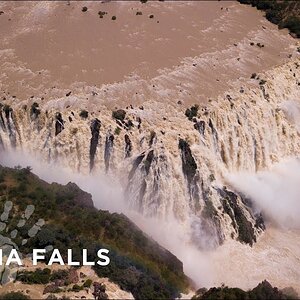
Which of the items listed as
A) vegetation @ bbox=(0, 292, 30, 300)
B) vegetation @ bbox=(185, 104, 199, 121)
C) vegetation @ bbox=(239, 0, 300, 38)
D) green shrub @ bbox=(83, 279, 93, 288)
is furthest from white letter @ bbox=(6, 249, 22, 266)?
vegetation @ bbox=(239, 0, 300, 38)

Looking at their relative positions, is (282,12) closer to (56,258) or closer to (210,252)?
(210,252)

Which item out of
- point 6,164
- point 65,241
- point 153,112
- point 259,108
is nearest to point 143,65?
point 153,112

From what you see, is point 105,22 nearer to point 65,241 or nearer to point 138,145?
point 138,145

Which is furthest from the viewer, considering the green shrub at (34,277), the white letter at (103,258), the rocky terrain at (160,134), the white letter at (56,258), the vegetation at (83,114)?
the vegetation at (83,114)

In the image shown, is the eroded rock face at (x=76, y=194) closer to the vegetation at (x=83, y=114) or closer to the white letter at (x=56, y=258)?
the white letter at (x=56, y=258)

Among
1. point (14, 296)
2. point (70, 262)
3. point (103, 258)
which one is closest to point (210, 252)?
point (103, 258)

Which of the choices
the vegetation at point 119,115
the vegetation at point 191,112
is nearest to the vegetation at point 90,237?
the vegetation at point 119,115
